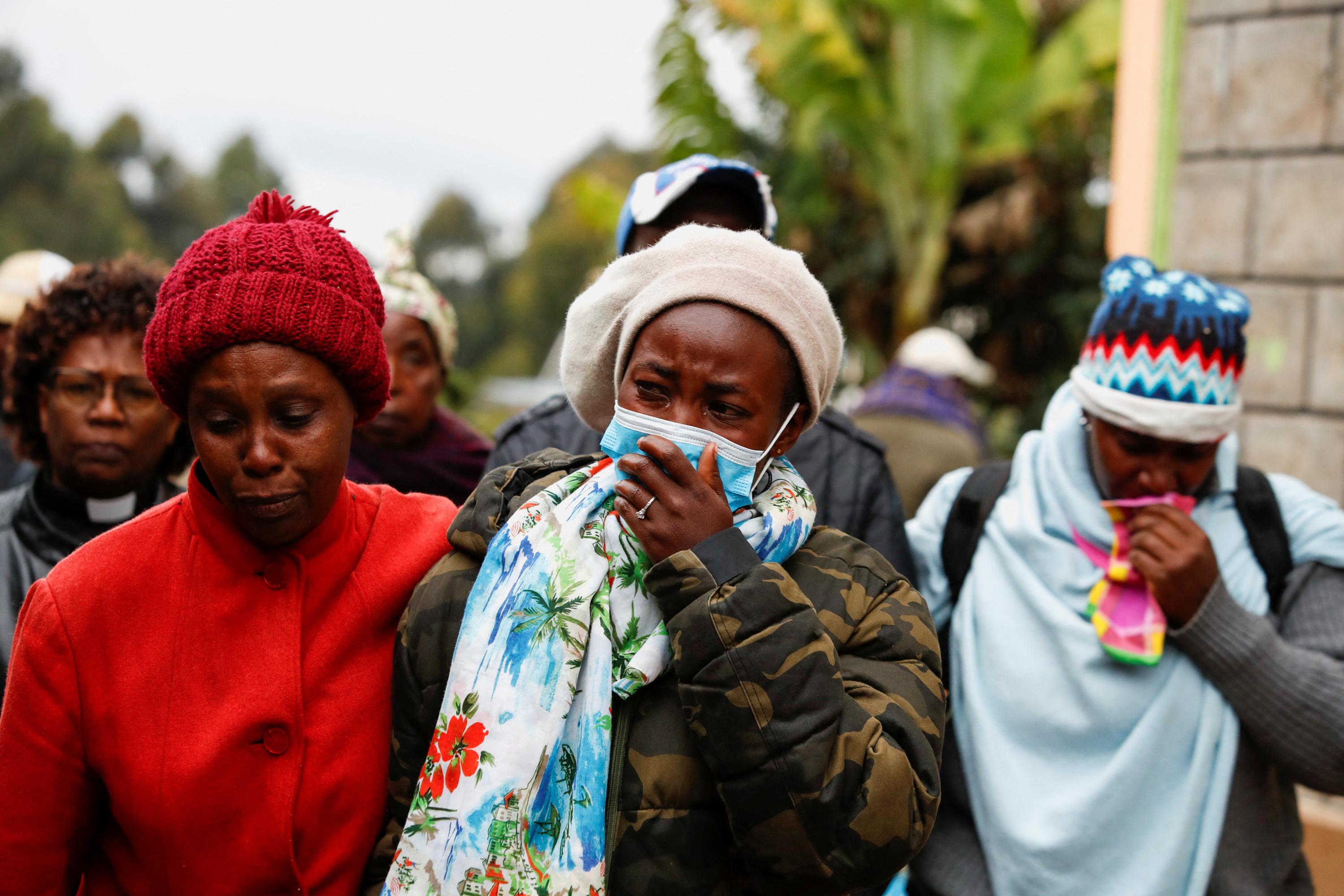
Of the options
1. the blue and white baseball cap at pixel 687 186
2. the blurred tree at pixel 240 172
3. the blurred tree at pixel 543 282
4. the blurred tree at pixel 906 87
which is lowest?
the blurred tree at pixel 543 282

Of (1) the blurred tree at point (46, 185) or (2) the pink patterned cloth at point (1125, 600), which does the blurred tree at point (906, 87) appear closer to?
(2) the pink patterned cloth at point (1125, 600)

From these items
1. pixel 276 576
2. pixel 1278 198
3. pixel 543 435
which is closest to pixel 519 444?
pixel 543 435

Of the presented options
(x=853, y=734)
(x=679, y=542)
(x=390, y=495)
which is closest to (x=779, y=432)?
(x=679, y=542)

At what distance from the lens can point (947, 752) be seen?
8.13 ft

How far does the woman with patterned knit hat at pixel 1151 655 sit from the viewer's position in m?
2.24

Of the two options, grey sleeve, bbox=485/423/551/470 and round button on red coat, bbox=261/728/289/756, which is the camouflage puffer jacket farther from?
grey sleeve, bbox=485/423/551/470

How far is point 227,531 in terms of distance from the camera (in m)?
1.74

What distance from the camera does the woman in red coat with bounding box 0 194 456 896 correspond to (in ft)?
5.29

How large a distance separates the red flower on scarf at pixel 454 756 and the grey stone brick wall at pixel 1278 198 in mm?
3753

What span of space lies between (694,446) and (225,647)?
0.84 meters

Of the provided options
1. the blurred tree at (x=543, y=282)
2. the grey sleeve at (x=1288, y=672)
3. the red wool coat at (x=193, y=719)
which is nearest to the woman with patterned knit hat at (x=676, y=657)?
the red wool coat at (x=193, y=719)

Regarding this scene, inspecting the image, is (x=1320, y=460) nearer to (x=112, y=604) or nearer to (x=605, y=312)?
(x=605, y=312)

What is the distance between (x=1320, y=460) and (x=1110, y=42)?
20.2 ft

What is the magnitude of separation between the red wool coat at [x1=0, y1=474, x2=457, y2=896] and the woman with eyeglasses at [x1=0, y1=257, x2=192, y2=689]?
2.65 feet
